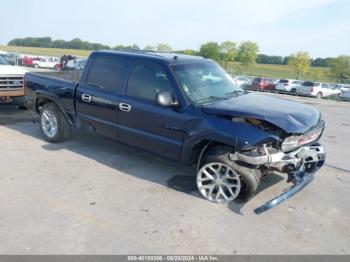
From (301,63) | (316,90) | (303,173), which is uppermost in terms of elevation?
(301,63)

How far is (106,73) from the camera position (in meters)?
5.57

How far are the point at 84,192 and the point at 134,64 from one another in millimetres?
2056

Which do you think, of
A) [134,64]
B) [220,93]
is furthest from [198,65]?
[134,64]

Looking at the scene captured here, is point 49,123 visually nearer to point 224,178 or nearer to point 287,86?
point 224,178

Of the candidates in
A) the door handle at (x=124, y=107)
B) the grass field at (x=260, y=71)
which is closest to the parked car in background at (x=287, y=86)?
the grass field at (x=260, y=71)

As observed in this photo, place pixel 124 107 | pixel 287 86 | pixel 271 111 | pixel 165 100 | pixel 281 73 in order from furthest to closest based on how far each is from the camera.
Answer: pixel 281 73, pixel 287 86, pixel 124 107, pixel 165 100, pixel 271 111

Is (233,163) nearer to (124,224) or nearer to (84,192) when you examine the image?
(124,224)

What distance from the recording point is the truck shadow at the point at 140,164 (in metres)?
4.94

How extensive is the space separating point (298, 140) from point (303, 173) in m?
0.43

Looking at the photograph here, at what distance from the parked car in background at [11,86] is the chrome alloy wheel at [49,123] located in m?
2.32

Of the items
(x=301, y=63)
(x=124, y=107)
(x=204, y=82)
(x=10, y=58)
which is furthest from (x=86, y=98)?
(x=301, y=63)

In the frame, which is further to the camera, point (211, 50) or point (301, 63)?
point (211, 50)

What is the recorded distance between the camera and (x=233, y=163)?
4.19 m

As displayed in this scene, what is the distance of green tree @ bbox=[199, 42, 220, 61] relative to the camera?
7050 cm
